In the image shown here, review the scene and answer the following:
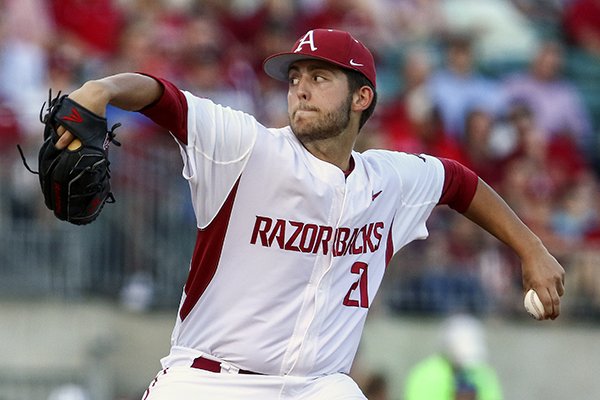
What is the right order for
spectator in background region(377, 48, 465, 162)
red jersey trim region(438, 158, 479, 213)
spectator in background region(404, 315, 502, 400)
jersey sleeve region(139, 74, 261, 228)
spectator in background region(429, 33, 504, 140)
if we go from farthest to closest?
spectator in background region(429, 33, 504, 140), spectator in background region(377, 48, 465, 162), spectator in background region(404, 315, 502, 400), red jersey trim region(438, 158, 479, 213), jersey sleeve region(139, 74, 261, 228)

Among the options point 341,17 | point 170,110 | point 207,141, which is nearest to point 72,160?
point 170,110

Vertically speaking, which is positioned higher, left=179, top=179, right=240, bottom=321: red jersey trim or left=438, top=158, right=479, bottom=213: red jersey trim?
left=438, top=158, right=479, bottom=213: red jersey trim

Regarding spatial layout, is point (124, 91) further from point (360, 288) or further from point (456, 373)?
point (456, 373)

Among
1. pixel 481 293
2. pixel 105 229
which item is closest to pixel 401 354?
pixel 481 293

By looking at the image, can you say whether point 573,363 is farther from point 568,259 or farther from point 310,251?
point 310,251

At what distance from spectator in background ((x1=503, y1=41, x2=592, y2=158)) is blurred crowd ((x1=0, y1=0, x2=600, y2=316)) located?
0.04 ft

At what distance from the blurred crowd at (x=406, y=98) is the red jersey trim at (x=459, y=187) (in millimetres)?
4575

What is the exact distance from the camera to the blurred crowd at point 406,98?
447 inches

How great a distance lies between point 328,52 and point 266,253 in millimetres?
914

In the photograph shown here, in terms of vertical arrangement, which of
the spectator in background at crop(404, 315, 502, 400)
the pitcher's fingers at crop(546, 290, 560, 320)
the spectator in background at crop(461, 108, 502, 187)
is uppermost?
the spectator in background at crop(461, 108, 502, 187)

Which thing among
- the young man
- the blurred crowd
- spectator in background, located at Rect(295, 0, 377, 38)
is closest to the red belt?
the young man

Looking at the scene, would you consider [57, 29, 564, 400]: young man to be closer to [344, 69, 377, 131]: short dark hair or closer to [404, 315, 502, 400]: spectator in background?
[344, 69, 377, 131]: short dark hair

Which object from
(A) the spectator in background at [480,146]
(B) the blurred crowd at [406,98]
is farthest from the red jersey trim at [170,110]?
(A) the spectator in background at [480,146]

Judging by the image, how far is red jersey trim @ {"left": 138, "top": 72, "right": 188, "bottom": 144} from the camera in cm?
516
